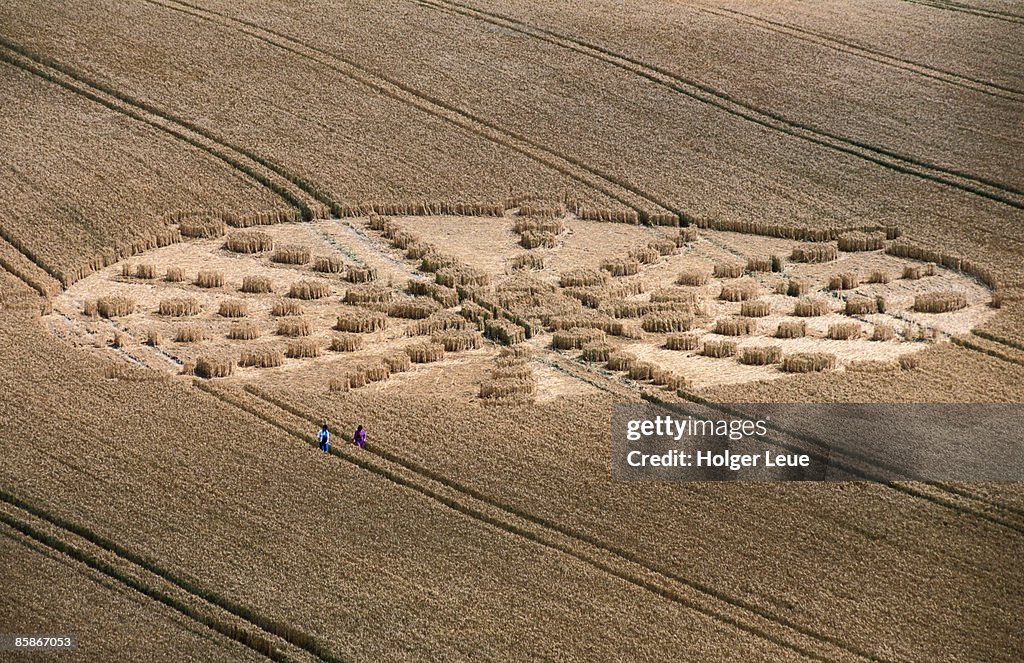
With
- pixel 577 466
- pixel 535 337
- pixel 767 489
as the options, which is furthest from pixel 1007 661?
pixel 535 337

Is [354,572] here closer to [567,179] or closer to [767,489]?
[767,489]

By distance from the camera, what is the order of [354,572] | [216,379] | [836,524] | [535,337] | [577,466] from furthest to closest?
[535,337] < [216,379] < [577,466] < [836,524] < [354,572]

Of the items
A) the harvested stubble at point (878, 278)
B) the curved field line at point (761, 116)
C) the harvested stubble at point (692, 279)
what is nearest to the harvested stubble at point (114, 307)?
the harvested stubble at point (692, 279)

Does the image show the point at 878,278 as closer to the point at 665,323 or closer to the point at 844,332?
the point at 844,332

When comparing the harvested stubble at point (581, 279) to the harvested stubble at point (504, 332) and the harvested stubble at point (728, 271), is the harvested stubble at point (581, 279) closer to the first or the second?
the harvested stubble at point (728, 271)

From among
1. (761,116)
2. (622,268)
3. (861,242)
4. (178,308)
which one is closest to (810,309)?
(622,268)
